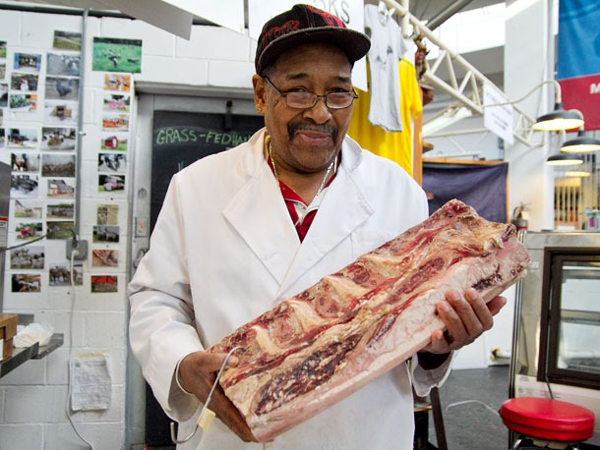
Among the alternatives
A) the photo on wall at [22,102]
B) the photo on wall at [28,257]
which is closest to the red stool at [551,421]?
the photo on wall at [28,257]

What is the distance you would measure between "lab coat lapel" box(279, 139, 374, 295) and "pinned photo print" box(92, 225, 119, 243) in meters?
1.96

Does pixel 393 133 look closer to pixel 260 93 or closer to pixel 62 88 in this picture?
pixel 260 93

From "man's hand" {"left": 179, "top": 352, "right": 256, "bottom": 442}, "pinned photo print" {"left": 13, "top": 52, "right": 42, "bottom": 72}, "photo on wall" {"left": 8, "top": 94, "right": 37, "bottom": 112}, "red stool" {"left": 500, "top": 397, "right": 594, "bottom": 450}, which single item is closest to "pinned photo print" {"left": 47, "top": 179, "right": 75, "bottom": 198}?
"photo on wall" {"left": 8, "top": 94, "right": 37, "bottom": 112}

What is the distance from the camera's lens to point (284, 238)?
1.26 meters

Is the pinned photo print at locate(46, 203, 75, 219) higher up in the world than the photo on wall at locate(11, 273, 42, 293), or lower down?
higher up

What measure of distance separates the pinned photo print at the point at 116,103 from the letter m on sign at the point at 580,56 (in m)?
4.67

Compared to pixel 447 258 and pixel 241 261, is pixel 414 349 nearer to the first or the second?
pixel 447 258

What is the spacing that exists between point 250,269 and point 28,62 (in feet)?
7.90

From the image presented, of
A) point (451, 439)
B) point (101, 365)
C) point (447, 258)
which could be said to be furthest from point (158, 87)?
point (451, 439)

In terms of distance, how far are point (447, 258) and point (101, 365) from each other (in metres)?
2.45

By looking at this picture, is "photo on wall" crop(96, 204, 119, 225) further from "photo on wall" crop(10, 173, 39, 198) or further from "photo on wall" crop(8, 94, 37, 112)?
"photo on wall" crop(8, 94, 37, 112)

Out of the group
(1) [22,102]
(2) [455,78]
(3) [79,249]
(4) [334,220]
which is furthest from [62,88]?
(2) [455,78]

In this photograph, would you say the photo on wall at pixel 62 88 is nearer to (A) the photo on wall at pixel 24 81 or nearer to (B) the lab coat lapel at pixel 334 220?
(A) the photo on wall at pixel 24 81

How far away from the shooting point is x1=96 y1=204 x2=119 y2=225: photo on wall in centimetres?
287
